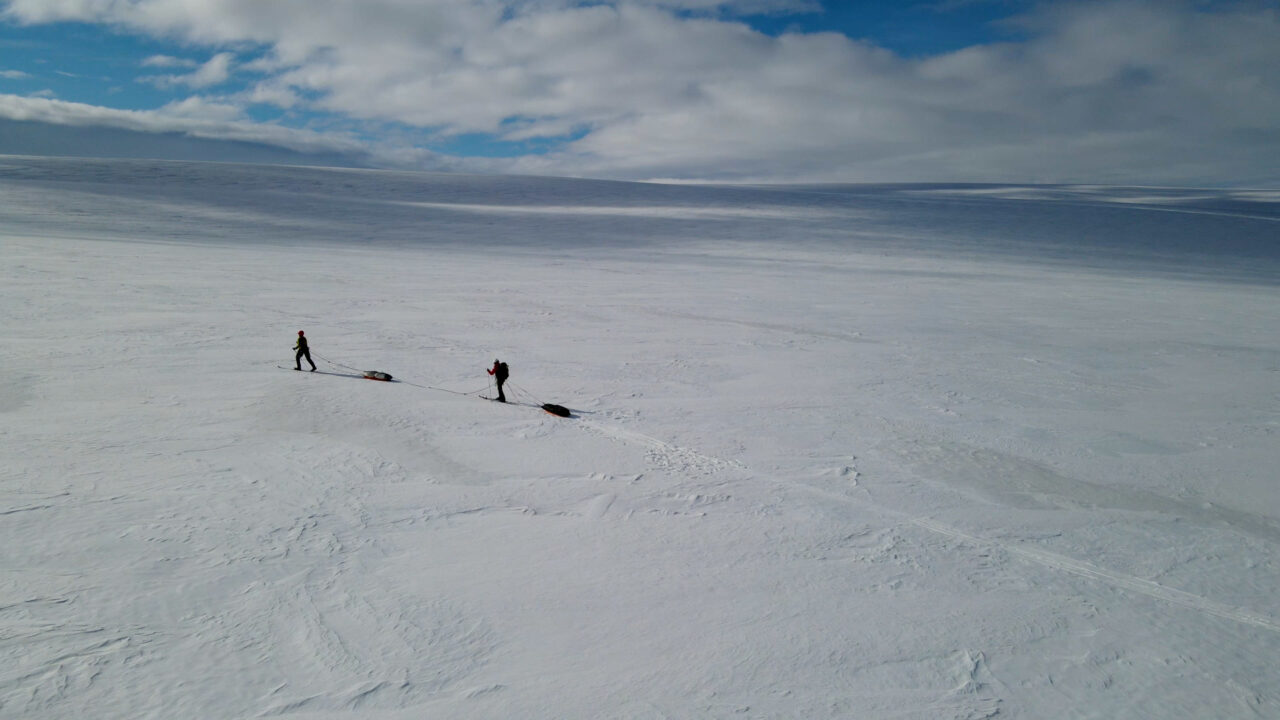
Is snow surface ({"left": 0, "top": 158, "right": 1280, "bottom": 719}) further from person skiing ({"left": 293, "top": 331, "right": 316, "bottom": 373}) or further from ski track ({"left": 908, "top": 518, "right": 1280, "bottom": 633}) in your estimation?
person skiing ({"left": 293, "top": 331, "right": 316, "bottom": 373})

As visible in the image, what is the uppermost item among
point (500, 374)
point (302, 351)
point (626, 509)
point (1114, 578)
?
point (302, 351)

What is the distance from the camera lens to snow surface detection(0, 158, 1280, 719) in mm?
3914

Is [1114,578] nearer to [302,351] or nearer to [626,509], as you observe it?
[626,509]

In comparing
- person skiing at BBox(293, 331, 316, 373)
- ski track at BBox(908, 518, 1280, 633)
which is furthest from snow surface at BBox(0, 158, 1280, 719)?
person skiing at BBox(293, 331, 316, 373)

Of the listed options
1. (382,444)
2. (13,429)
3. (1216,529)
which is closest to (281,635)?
(382,444)

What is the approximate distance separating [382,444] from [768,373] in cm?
577

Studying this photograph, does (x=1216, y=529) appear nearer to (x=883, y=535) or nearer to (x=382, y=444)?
(x=883, y=535)

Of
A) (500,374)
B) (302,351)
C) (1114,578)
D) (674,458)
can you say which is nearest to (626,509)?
(674,458)

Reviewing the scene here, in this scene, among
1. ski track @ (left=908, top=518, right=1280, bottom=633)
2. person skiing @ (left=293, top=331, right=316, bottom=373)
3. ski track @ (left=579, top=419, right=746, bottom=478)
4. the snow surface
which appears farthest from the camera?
person skiing @ (left=293, top=331, right=316, bottom=373)

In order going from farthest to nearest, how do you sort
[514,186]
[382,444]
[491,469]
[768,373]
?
[514,186] → [768,373] → [382,444] → [491,469]

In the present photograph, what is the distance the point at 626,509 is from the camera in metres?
5.91

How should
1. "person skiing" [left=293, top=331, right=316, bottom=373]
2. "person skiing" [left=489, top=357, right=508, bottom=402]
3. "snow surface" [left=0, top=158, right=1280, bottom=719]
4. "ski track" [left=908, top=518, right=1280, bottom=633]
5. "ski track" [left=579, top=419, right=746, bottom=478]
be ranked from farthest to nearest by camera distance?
"person skiing" [left=293, top=331, right=316, bottom=373] < "person skiing" [left=489, top=357, right=508, bottom=402] < "ski track" [left=579, top=419, right=746, bottom=478] < "ski track" [left=908, top=518, right=1280, bottom=633] < "snow surface" [left=0, top=158, right=1280, bottom=719]

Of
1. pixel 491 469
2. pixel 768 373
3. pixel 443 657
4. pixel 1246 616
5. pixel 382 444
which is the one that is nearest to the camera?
pixel 443 657

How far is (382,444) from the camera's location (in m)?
7.19
